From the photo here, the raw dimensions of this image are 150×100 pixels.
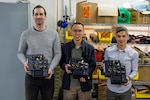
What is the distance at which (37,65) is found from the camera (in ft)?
7.70

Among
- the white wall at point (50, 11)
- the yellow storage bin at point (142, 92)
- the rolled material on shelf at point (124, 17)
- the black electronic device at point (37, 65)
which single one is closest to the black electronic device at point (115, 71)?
the black electronic device at point (37, 65)

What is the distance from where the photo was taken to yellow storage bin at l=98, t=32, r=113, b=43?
3257 millimetres

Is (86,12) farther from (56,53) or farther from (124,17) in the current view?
(56,53)

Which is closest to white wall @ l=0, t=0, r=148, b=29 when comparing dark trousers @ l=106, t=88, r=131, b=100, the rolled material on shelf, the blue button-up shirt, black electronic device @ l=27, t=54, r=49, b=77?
the rolled material on shelf

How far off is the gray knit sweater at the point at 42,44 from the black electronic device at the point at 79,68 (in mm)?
187

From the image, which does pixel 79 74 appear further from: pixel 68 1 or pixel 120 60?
pixel 68 1

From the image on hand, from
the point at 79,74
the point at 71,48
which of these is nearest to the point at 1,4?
the point at 71,48

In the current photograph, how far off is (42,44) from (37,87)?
0.48m

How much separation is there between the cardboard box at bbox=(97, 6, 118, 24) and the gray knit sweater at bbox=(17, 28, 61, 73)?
38.2 inches

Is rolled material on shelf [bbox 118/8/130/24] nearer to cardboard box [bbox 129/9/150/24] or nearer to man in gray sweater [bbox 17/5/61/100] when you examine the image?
cardboard box [bbox 129/9/150/24]

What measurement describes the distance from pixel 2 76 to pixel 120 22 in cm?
184

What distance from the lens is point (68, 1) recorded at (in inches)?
177

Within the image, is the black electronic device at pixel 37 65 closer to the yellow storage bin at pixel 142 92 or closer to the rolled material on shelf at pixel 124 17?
the rolled material on shelf at pixel 124 17

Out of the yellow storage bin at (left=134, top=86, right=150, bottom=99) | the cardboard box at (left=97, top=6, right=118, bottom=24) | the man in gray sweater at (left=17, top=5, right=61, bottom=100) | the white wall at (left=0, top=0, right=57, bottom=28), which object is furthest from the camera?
the white wall at (left=0, top=0, right=57, bottom=28)
